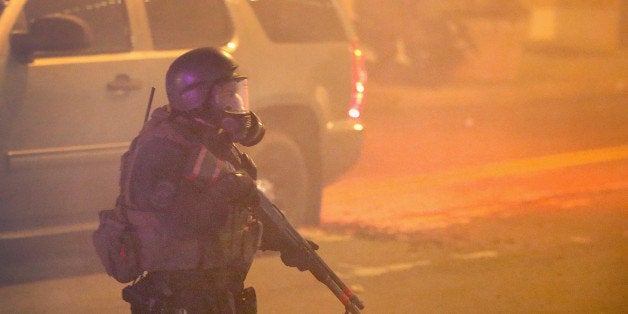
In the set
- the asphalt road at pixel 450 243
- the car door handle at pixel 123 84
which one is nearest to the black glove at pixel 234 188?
the asphalt road at pixel 450 243

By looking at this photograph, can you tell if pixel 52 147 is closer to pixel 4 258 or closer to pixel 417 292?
pixel 4 258

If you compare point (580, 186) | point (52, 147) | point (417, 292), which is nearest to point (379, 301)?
point (417, 292)

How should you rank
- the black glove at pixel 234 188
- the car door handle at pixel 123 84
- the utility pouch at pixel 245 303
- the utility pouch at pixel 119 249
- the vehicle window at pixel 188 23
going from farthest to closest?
the vehicle window at pixel 188 23 → the car door handle at pixel 123 84 → the utility pouch at pixel 245 303 → the utility pouch at pixel 119 249 → the black glove at pixel 234 188

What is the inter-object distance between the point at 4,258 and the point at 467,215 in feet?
12.5

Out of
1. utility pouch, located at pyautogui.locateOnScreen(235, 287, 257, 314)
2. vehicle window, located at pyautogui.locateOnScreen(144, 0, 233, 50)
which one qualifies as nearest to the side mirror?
vehicle window, located at pyautogui.locateOnScreen(144, 0, 233, 50)

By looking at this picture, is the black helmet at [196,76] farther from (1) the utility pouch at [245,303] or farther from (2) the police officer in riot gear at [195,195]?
(1) the utility pouch at [245,303]

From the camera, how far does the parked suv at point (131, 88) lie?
639 centimetres

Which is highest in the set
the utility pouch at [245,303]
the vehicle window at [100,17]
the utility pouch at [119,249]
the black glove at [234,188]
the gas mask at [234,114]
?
the gas mask at [234,114]

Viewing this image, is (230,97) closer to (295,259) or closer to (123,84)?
(295,259)

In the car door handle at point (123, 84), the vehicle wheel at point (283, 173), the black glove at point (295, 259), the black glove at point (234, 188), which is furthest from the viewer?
the vehicle wheel at point (283, 173)

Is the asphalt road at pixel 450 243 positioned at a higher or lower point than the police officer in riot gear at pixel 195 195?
lower

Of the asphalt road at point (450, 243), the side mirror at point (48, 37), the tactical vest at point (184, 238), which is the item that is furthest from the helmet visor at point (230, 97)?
the side mirror at point (48, 37)

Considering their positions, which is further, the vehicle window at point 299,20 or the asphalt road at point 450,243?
the vehicle window at point 299,20

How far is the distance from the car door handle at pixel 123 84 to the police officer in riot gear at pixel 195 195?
3301 millimetres
